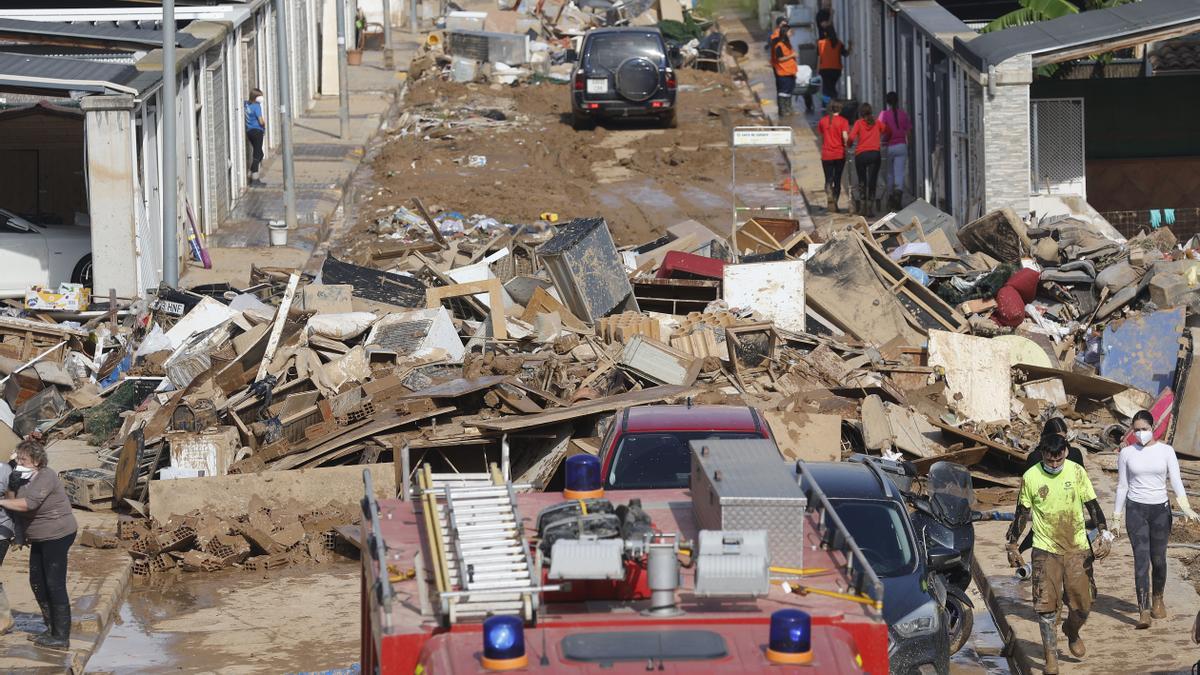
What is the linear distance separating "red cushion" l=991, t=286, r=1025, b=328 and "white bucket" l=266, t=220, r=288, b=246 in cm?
1076

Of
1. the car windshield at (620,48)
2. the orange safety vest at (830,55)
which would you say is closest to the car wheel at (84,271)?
the car windshield at (620,48)

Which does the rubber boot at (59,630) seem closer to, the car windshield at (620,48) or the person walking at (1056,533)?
the person walking at (1056,533)

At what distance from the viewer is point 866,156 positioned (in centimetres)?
2505

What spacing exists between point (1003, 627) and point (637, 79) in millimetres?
20393

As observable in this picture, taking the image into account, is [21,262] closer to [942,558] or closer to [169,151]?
[169,151]

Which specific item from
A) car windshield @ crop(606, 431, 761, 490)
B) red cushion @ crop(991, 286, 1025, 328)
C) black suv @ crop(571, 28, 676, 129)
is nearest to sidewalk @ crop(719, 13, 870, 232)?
black suv @ crop(571, 28, 676, 129)

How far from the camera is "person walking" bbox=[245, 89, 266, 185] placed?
2911cm

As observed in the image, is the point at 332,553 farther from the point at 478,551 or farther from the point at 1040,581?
the point at 478,551

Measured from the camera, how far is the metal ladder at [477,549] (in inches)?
231

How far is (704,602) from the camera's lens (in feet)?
19.7

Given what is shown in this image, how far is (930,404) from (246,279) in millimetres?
10243

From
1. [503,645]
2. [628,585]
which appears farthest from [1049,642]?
[503,645]

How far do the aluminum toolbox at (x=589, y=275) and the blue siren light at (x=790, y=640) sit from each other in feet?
40.3

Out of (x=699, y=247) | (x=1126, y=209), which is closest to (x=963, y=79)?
(x=699, y=247)
